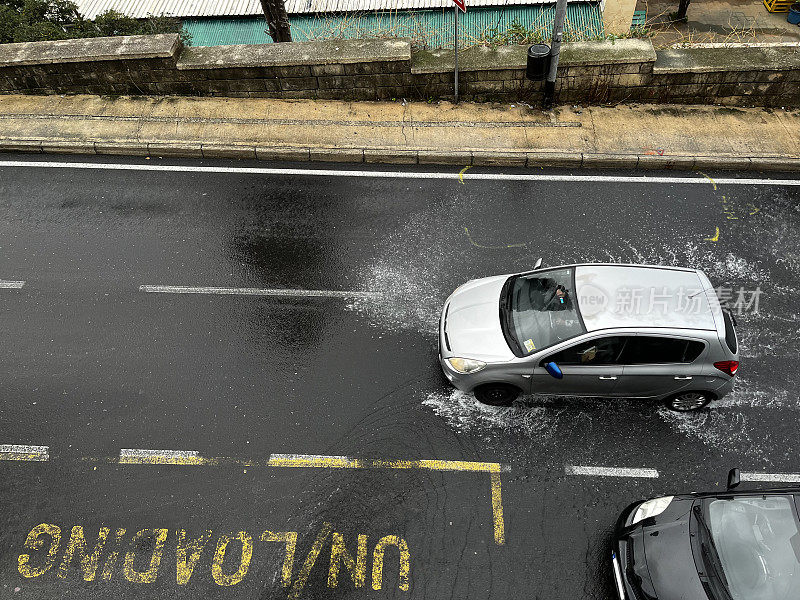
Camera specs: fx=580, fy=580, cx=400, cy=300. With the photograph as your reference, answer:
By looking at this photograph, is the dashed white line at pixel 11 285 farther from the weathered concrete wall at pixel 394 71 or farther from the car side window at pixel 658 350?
the car side window at pixel 658 350

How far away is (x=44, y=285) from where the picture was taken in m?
8.56

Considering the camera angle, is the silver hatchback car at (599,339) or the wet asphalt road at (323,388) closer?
the wet asphalt road at (323,388)

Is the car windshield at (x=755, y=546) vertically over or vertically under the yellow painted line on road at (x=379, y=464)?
over

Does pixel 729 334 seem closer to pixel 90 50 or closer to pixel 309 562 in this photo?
pixel 309 562

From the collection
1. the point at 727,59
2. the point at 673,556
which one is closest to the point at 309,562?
the point at 673,556

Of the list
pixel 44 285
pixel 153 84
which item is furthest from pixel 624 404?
pixel 153 84

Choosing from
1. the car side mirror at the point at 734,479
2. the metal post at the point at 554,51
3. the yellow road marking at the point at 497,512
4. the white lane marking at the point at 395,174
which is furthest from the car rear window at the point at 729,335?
the metal post at the point at 554,51

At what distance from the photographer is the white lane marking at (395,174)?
9.76 metres

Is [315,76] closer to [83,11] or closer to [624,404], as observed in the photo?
[624,404]

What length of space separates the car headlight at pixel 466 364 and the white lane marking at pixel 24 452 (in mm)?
5027

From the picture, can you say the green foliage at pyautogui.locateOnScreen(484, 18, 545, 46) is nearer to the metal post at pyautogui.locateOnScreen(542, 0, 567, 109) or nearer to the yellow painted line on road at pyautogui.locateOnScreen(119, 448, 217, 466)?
the metal post at pyautogui.locateOnScreen(542, 0, 567, 109)

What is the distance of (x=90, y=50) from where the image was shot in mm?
10789

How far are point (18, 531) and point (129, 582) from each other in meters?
1.51

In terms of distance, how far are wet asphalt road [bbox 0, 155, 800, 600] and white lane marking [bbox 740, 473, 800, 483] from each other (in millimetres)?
97
